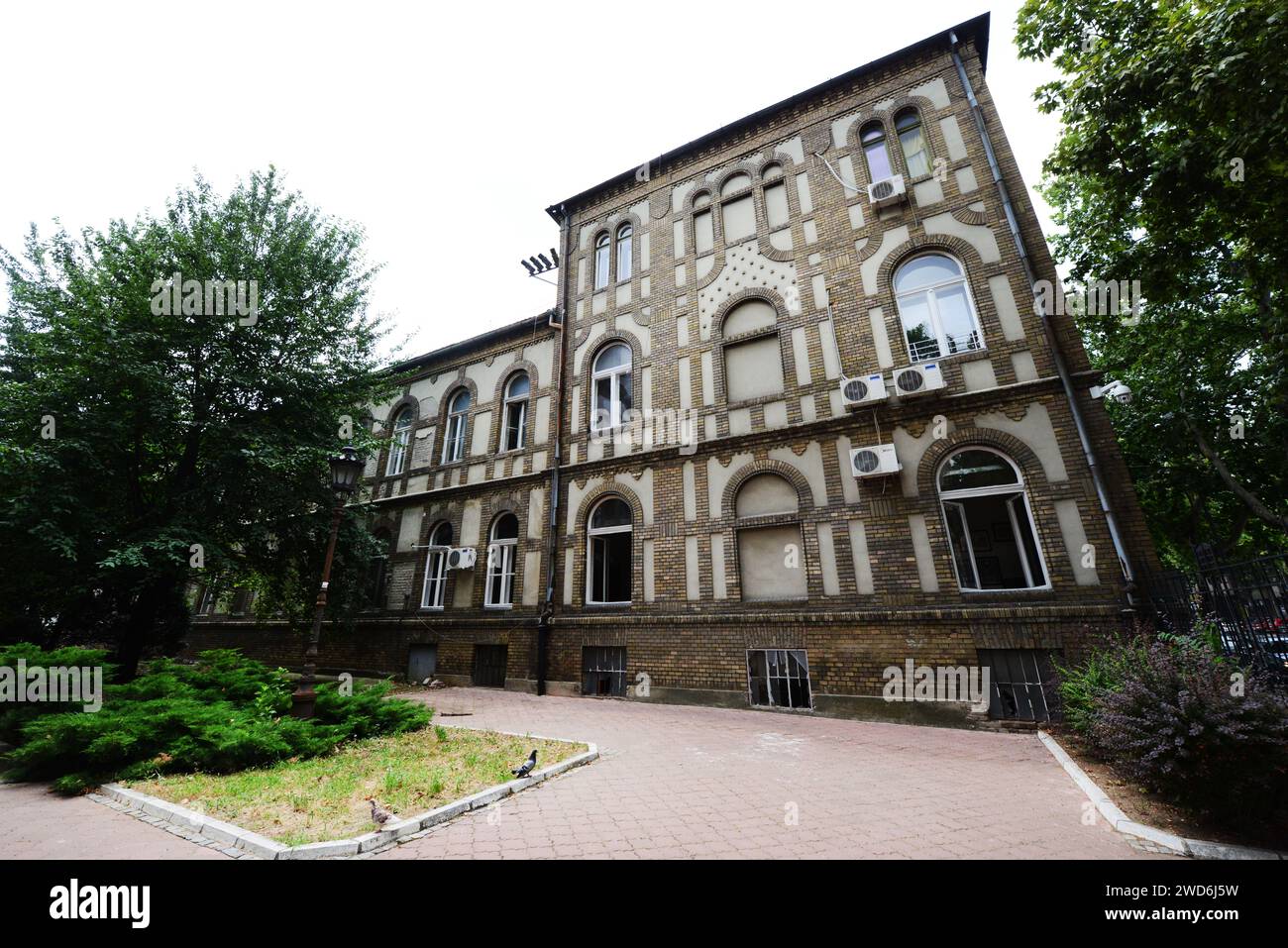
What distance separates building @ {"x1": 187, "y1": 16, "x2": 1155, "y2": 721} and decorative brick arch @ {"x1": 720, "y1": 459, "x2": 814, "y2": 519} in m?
0.05

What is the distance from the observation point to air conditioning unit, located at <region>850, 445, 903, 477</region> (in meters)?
9.34

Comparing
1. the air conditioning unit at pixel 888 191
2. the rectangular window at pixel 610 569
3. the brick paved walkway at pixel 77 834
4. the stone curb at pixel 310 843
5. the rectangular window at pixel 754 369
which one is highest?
the air conditioning unit at pixel 888 191

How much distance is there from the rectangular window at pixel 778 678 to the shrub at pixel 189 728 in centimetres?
587

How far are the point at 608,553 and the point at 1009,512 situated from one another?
822cm

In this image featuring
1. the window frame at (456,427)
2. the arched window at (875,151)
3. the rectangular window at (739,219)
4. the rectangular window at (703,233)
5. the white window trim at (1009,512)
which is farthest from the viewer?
the window frame at (456,427)

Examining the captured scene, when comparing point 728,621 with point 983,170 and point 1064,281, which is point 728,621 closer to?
point 1064,281

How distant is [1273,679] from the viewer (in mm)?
5410

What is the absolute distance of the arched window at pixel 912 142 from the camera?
38.1ft

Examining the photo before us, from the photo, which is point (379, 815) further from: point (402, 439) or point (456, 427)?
point (402, 439)

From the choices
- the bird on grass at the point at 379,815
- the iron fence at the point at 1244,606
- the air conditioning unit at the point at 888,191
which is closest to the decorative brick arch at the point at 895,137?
the air conditioning unit at the point at 888,191

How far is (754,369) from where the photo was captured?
1188 cm

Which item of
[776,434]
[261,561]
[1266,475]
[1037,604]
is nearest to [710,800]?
[1037,604]

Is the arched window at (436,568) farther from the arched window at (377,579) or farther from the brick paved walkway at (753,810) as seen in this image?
the brick paved walkway at (753,810)

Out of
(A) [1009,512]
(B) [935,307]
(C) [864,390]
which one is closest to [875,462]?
(C) [864,390]
